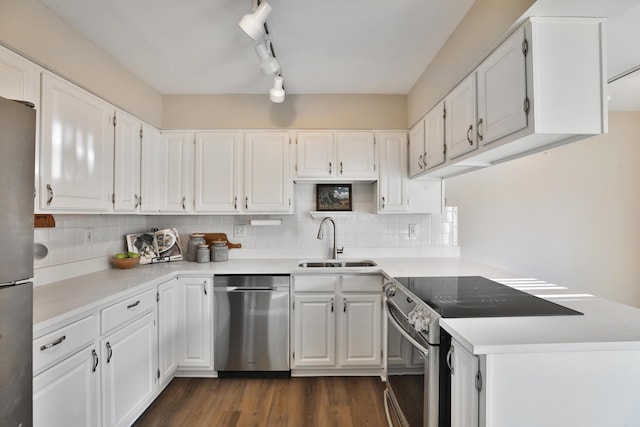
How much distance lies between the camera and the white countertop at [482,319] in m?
0.95

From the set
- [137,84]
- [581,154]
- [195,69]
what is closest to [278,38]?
[195,69]

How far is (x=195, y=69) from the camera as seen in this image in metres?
2.31

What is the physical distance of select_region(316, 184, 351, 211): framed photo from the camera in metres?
2.84

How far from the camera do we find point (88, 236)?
2137 millimetres

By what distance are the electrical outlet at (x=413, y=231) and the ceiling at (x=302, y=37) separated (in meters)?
1.40

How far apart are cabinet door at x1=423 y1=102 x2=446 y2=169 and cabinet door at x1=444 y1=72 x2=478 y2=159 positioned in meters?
0.07

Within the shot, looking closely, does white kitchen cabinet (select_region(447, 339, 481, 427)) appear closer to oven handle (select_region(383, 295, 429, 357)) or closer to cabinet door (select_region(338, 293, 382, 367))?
oven handle (select_region(383, 295, 429, 357))

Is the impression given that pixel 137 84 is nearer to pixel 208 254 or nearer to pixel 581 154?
pixel 208 254

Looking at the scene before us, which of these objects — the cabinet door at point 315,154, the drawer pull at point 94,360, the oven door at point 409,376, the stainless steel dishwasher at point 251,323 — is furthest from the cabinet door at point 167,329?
the oven door at point 409,376

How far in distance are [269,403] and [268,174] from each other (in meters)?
1.89

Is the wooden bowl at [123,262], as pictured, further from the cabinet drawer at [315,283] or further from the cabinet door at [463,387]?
the cabinet door at [463,387]

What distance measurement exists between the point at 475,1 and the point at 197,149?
241 cm

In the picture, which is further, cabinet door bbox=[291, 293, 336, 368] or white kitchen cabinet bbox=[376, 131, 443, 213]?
white kitchen cabinet bbox=[376, 131, 443, 213]

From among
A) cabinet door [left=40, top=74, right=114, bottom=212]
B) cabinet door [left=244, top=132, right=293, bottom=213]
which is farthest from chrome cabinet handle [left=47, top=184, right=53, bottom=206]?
cabinet door [left=244, top=132, right=293, bottom=213]
